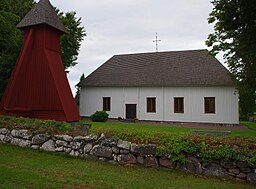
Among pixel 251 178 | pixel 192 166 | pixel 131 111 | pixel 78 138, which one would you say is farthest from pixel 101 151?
pixel 131 111

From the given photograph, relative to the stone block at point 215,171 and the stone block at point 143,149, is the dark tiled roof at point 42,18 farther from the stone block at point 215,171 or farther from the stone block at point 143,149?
the stone block at point 215,171

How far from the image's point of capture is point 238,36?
13070 mm

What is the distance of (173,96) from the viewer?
79.3 ft

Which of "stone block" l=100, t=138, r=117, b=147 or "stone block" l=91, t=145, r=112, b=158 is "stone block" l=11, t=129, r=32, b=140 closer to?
"stone block" l=91, t=145, r=112, b=158

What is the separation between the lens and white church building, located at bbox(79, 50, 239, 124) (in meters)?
22.6

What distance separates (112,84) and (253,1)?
18162mm

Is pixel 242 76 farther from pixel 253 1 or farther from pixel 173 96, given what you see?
pixel 253 1

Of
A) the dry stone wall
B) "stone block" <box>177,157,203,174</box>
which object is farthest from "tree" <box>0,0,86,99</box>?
"stone block" <box>177,157,203,174</box>

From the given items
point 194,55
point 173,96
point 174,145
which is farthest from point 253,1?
point 194,55

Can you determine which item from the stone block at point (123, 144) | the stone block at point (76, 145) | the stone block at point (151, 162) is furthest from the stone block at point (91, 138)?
the stone block at point (151, 162)

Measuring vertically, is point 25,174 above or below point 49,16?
below

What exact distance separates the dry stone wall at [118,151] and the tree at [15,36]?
8344mm

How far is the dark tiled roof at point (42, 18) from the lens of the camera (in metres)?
16.5

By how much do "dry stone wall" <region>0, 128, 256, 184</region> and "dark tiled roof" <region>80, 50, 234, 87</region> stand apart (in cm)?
1697
